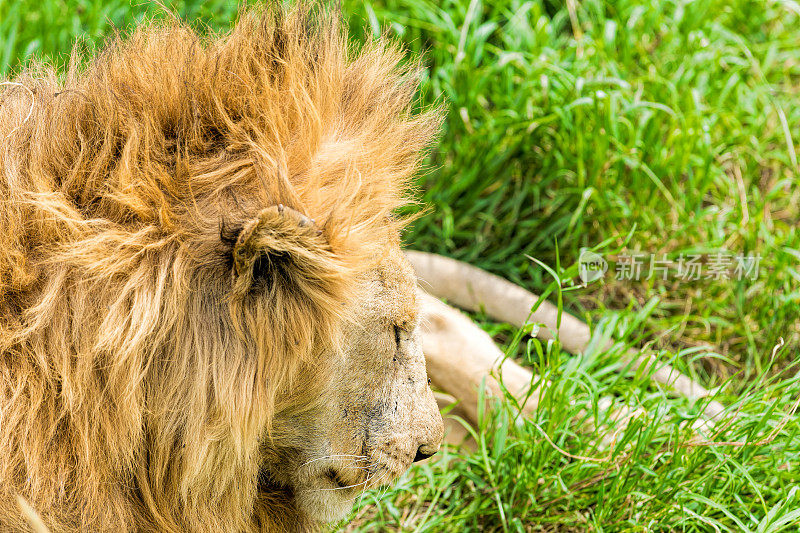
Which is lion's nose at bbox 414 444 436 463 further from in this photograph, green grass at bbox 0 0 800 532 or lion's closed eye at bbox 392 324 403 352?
green grass at bbox 0 0 800 532

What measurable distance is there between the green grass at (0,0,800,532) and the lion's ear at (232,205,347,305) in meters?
1.21

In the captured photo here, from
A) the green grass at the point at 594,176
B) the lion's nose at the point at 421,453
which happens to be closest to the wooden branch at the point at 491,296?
the green grass at the point at 594,176

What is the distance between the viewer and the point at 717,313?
11.7ft

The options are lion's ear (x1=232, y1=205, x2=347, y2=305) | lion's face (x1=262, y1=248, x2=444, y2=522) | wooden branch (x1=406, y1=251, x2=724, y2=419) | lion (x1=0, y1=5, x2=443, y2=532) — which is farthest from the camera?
wooden branch (x1=406, y1=251, x2=724, y2=419)

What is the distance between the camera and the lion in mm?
1655

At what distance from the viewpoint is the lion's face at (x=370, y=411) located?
6.13 ft

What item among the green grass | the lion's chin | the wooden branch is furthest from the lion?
the wooden branch

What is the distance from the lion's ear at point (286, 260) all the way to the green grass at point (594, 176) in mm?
1206

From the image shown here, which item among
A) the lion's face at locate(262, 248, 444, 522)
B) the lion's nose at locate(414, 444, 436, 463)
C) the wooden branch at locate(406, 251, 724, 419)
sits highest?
the lion's face at locate(262, 248, 444, 522)

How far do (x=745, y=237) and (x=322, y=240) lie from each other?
2.54m

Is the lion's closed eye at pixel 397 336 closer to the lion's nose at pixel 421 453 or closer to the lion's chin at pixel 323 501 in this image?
the lion's nose at pixel 421 453

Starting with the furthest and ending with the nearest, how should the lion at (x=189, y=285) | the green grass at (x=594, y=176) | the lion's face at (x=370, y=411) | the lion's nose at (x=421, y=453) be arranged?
the green grass at (x=594, y=176) → the lion's nose at (x=421, y=453) → the lion's face at (x=370, y=411) → the lion at (x=189, y=285)

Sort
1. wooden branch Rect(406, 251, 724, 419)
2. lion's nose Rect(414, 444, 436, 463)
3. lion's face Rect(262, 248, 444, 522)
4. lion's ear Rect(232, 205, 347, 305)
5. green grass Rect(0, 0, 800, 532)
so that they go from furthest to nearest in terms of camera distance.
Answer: wooden branch Rect(406, 251, 724, 419), green grass Rect(0, 0, 800, 532), lion's nose Rect(414, 444, 436, 463), lion's face Rect(262, 248, 444, 522), lion's ear Rect(232, 205, 347, 305)

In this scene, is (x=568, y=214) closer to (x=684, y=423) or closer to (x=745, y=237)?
(x=745, y=237)
